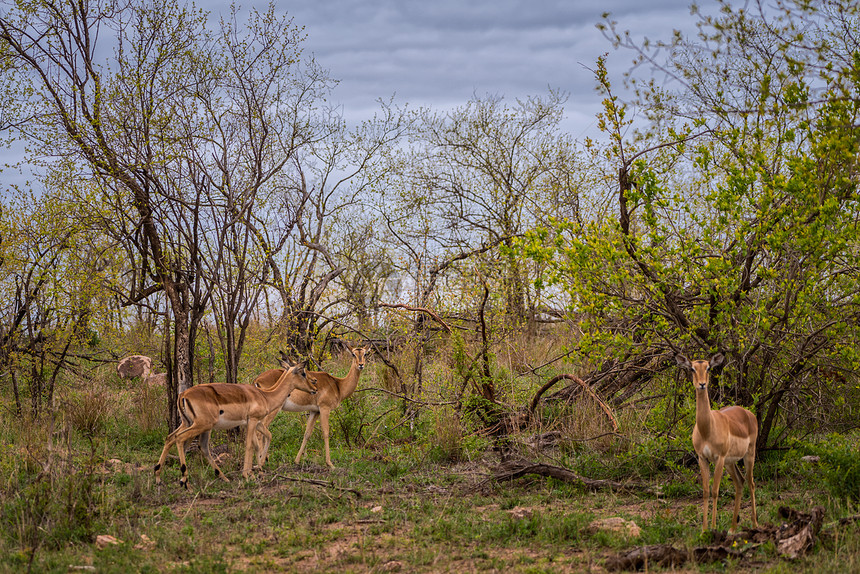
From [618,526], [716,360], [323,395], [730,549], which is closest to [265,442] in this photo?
[323,395]

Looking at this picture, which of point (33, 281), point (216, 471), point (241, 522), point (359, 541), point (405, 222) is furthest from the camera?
point (405, 222)

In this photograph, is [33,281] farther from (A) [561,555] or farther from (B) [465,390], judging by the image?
(A) [561,555]

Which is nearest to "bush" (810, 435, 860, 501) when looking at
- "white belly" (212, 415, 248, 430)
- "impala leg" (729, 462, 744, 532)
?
"impala leg" (729, 462, 744, 532)

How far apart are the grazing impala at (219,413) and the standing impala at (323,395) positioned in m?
0.52

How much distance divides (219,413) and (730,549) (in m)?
6.13

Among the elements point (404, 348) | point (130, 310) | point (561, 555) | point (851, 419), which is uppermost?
point (130, 310)

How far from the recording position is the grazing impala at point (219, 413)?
9.36m

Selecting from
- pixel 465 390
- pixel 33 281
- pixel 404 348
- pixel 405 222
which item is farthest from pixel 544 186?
pixel 33 281

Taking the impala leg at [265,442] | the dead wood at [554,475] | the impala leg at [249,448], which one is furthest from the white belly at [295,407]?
the dead wood at [554,475]

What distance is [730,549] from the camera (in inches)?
240

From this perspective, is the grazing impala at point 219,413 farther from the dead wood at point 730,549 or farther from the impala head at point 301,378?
the dead wood at point 730,549

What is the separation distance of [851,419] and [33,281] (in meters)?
12.4

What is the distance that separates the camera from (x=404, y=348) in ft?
45.1

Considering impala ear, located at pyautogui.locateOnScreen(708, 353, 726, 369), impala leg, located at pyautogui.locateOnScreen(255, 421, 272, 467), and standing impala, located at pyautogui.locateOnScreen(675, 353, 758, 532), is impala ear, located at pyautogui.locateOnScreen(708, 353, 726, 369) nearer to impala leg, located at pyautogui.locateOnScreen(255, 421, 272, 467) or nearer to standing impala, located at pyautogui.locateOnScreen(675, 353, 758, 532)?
standing impala, located at pyautogui.locateOnScreen(675, 353, 758, 532)
